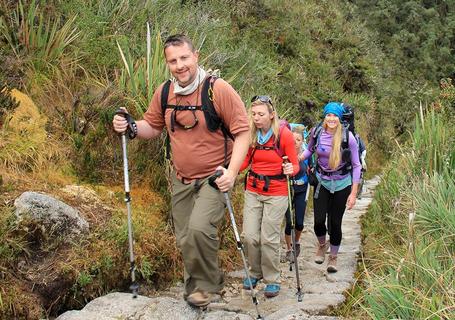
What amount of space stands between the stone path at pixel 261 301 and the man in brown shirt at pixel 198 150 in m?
0.24

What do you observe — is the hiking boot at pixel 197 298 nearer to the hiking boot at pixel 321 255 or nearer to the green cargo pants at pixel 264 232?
the green cargo pants at pixel 264 232

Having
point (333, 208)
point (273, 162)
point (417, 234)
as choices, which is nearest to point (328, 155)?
point (333, 208)

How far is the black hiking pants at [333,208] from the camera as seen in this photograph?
591cm

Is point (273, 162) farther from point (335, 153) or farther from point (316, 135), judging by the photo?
point (316, 135)

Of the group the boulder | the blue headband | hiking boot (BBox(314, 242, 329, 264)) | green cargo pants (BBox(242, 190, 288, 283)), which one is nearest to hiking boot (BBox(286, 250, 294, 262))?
hiking boot (BBox(314, 242, 329, 264))

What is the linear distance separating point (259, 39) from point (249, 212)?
9.96m

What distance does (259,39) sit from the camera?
14516 mm

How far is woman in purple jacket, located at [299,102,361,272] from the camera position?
579 cm

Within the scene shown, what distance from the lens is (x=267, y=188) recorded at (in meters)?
5.16

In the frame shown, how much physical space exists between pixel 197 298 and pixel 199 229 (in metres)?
0.61

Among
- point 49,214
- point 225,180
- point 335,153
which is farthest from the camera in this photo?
point 335,153

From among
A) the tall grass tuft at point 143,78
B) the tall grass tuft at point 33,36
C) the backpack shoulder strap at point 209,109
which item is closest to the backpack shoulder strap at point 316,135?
the tall grass tuft at point 143,78

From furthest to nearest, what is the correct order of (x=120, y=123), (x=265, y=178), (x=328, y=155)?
1. (x=328, y=155)
2. (x=265, y=178)
3. (x=120, y=123)

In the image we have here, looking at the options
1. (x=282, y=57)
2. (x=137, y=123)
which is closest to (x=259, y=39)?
(x=282, y=57)
